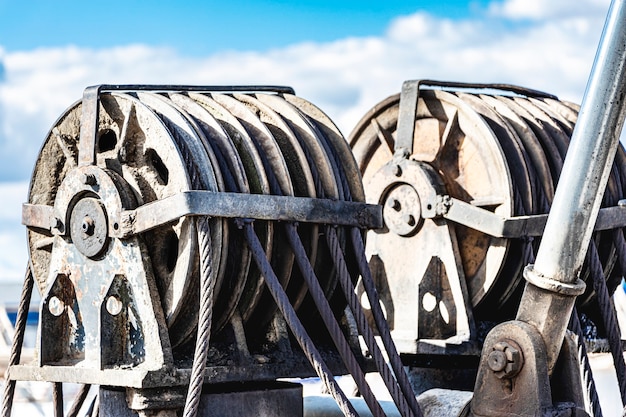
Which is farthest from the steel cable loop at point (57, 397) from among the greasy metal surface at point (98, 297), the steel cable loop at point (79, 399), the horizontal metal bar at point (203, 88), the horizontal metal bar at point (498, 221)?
the horizontal metal bar at point (498, 221)

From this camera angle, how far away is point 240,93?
7840mm

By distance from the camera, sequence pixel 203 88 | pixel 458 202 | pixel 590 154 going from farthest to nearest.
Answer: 1. pixel 458 202
2. pixel 203 88
3. pixel 590 154

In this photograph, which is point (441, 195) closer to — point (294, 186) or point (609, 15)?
point (294, 186)

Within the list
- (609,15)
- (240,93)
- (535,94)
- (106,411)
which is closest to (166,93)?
(240,93)

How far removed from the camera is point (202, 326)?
625 cm

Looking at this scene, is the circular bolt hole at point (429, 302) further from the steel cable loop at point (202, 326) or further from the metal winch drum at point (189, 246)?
the steel cable loop at point (202, 326)

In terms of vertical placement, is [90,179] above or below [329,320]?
above

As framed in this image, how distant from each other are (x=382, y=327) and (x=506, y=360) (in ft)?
3.54

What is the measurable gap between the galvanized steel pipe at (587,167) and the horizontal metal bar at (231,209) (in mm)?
1299

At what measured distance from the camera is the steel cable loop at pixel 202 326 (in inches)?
243

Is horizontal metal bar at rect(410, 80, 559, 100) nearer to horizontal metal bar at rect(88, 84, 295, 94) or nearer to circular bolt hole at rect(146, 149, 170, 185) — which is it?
horizontal metal bar at rect(88, 84, 295, 94)

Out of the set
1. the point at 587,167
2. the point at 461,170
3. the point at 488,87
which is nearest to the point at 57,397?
the point at 461,170

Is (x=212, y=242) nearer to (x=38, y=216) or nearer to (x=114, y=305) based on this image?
(x=114, y=305)

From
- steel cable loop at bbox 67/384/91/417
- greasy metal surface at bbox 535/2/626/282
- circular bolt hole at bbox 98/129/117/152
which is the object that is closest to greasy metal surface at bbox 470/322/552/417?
greasy metal surface at bbox 535/2/626/282
